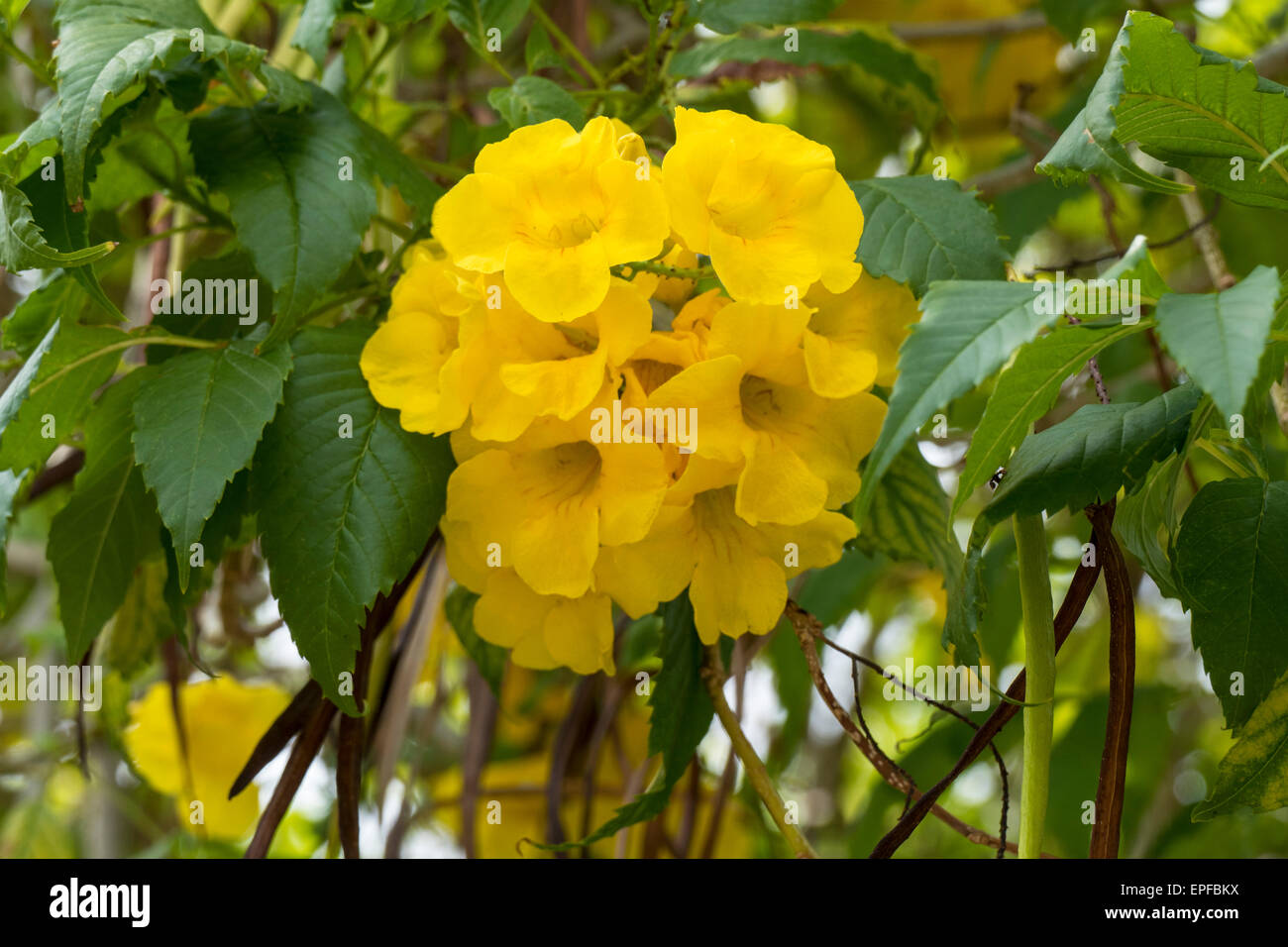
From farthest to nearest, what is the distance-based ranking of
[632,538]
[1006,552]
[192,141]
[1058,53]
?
[1058,53]
[1006,552]
[192,141]
[632,538]

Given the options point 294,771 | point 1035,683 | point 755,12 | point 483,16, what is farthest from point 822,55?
point 294,771

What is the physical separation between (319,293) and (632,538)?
0.21 metres

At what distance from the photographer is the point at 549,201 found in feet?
1.57

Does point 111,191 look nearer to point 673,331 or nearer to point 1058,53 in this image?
point 673,331

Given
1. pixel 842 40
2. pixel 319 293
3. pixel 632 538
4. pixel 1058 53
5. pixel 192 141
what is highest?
pixel 1058 53

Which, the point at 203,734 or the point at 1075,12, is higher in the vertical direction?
the point at 1075,12

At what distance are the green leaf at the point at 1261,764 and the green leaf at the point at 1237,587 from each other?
11mm

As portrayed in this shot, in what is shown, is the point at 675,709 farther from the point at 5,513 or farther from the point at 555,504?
the point at 5,513

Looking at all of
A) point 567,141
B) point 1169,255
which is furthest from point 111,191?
point 1169,255

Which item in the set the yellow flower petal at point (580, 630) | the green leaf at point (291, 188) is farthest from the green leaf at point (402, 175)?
the yellow flower petal at point (580, 630)

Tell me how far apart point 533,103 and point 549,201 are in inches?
3.8

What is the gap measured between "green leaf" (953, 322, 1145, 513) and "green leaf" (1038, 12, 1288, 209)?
7 cm

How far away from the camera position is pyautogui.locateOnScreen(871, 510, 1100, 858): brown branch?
446 mm
